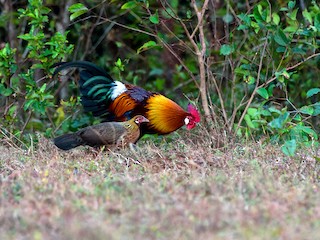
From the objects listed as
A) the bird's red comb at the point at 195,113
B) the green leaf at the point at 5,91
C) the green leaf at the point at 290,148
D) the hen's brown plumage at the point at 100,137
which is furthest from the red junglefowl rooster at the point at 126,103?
the green leaf at the point at 290,148

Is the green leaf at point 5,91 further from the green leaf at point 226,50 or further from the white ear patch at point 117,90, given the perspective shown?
the green leaf at point 226,50

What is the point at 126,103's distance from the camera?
24.6 feet

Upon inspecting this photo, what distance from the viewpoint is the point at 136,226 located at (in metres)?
3.78

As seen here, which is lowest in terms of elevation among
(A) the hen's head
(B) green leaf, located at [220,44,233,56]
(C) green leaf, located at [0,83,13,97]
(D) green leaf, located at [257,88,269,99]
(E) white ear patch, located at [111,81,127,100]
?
(A) the hen's head

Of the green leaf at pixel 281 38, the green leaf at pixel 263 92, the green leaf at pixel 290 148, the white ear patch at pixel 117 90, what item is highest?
the green leaf at pixel 281 38

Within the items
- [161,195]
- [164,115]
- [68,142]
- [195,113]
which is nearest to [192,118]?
[195,113]

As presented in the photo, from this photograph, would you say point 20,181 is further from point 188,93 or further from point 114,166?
point 188,93

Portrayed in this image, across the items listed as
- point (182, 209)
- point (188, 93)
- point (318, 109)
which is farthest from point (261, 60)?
point (182, 209)

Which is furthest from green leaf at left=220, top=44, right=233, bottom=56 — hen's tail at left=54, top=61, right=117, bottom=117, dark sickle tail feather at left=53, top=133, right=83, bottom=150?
dark sickle tail feather at left=53, top=133, right=83, bottom=150

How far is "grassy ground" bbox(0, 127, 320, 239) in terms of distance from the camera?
3.75m

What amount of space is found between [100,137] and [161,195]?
2256 millimetres

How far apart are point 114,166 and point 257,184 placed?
148 cm

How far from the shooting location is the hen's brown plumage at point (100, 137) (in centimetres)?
659

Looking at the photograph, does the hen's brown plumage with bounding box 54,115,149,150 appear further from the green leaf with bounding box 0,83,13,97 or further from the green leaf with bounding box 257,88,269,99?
the green leaf with bounding box 257,88,269,99
